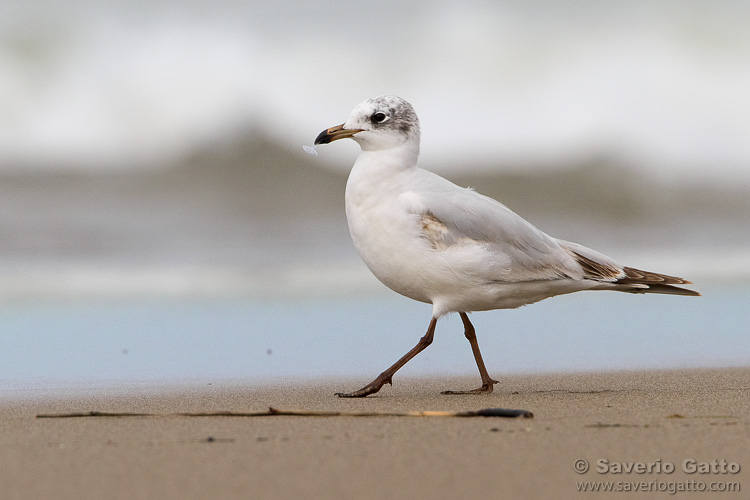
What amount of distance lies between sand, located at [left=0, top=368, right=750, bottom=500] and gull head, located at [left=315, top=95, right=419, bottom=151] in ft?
4.35

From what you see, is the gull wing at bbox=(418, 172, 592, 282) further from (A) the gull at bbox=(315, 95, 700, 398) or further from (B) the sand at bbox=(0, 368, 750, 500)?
(B) the sand at bbox=(0, 368, 750, 500)

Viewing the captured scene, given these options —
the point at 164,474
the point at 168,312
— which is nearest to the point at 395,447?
the point at 164,474

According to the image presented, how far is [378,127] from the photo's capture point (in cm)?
488

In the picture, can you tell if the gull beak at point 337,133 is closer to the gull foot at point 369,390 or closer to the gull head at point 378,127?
the gull head at point 378,127

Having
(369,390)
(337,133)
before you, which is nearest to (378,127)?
(337,133)

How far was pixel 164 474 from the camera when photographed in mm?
2545

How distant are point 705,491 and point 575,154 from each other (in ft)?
51.1

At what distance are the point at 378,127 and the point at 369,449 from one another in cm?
234

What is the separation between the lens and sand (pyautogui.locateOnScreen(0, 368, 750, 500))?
95.4 inches

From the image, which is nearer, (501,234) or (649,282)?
(501,234)

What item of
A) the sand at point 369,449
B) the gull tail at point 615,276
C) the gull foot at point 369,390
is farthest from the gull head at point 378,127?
the sand at point 369,449

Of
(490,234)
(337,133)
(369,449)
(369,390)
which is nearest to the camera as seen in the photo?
(369,449)

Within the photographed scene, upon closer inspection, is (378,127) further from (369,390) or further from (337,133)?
(369,390)

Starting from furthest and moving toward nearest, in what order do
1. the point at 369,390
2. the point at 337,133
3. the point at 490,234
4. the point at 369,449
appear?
the point at 337,133 < the point at 490,234 < the point at 369,390 < the point at 369,449
